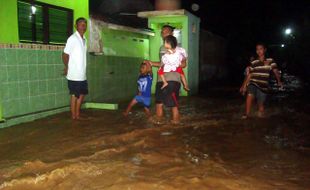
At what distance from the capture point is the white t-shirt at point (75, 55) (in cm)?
730

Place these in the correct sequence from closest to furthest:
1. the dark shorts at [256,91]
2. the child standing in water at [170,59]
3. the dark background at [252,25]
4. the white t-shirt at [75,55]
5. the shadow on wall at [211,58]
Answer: the child standing in water at [170,59], the white t-shirt at [75,55], the dark shorts at [256,91], the shadow on wall at [211,58], the dark background at [252,25]

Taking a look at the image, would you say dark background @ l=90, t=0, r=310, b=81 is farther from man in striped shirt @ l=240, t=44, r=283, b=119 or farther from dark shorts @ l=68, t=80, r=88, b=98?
dark shorts @ l=68, t=80, r=88, b=98

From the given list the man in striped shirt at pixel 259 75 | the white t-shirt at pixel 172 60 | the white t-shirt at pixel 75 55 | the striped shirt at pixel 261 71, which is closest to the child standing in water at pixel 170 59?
the white t-shirt at pixel 172 60

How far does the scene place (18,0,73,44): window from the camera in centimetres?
720

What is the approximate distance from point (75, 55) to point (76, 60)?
0.10 m

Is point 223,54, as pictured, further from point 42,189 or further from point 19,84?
point 42,189

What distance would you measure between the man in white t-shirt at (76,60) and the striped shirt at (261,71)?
12.7 ft

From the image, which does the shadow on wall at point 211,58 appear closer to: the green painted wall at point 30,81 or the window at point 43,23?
the window at point 43,23

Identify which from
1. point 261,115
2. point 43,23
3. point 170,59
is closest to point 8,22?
point 43,23

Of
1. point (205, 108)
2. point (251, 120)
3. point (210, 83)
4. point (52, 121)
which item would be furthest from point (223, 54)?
point (52, 121)

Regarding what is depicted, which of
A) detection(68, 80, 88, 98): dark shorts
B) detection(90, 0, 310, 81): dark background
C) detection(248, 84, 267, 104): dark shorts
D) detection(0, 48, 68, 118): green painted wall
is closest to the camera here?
detection(0, 48, 68, 118): green painted wall

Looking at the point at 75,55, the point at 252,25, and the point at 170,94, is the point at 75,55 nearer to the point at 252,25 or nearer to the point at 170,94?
the point at 170,94

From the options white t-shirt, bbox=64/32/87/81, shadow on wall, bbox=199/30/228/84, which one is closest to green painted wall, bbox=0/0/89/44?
white t-shirt, bbox=64/32/87/81

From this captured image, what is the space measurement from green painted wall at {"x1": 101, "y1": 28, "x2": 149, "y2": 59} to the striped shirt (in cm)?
429
